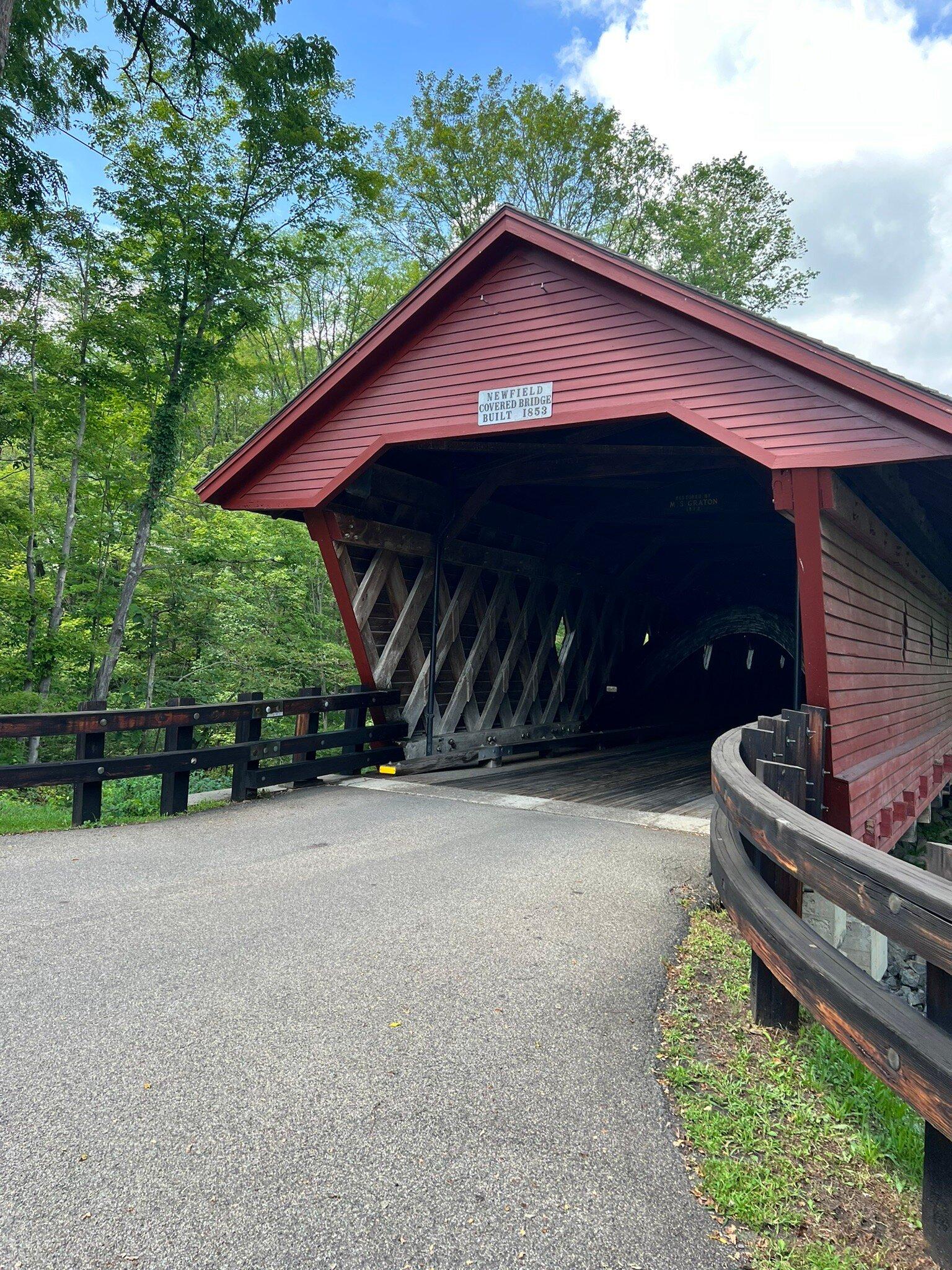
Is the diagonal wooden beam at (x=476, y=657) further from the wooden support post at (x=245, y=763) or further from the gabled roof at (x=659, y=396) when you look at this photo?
the gabled roof at (x=659, y=396)

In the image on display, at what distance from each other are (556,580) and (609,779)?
3582 millimetres

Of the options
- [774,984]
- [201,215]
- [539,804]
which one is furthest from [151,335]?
[774,984]

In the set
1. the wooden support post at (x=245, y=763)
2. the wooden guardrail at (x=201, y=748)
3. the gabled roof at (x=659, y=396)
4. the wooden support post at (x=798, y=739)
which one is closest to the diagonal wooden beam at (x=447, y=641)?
the wooden guardrail at (x=201, y=748)

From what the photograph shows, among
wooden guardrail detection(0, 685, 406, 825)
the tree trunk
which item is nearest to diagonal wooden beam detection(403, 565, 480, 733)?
wooden guardrail detection(0, 685, 406, 825)

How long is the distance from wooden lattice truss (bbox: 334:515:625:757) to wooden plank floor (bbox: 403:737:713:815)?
586mm

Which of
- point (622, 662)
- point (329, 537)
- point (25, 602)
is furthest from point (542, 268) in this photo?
point (25, 602)

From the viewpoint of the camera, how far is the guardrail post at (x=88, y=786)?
234 inches

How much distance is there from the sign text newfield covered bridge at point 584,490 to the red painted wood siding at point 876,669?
48mm

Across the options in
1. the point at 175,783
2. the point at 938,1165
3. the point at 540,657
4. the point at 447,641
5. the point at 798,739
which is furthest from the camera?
the point at 540,657

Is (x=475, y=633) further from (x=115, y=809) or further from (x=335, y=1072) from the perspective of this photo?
(x=335, y=1072)

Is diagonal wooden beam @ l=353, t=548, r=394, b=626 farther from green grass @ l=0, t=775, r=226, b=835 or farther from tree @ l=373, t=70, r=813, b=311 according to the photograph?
tree @ l=373, t=70, r=813, b=311

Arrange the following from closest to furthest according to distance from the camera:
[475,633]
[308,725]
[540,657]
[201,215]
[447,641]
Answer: [308,725] < [447,641] < [475,633] < [540,657] < [201,215]

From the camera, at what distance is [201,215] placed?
14.1 meters

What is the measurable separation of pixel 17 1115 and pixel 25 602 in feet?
44.4
